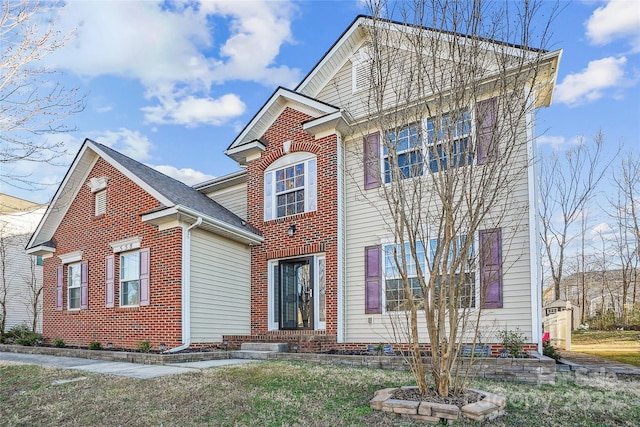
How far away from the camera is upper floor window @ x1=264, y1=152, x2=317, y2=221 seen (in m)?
11.4

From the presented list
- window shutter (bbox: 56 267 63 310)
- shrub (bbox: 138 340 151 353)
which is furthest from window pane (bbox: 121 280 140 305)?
window shutter (bbox: 56 267 63 310)

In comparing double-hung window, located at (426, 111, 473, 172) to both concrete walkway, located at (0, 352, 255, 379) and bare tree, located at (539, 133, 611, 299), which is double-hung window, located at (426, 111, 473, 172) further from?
bare tree, located at (539, 133, 611, 299)

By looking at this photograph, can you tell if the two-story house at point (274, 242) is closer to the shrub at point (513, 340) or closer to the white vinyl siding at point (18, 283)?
the shrub at point (513, 340)

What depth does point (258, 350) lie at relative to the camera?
412 inches

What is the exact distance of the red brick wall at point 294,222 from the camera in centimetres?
1068

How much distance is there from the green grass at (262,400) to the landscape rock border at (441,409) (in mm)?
96

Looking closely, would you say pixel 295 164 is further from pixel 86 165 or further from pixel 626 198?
pixel 626 198

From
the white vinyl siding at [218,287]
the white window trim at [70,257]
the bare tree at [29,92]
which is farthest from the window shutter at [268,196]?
the bare tree at [29,92]

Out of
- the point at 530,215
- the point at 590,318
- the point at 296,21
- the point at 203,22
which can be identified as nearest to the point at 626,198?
the point at 590,318

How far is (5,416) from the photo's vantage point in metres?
5.46

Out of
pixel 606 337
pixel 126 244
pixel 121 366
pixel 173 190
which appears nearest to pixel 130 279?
pixel 126 244

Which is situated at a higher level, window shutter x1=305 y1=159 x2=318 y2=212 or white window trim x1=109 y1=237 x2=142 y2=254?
window shutter x1=305 y1=159 x2=318 y2=212

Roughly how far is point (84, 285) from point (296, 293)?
607cm

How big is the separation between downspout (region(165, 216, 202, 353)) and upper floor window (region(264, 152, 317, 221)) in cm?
238
